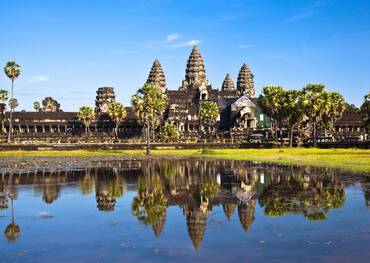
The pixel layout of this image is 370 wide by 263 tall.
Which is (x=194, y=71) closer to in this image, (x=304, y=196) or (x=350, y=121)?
(x=350, y=121)

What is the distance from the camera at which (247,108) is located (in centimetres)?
14338

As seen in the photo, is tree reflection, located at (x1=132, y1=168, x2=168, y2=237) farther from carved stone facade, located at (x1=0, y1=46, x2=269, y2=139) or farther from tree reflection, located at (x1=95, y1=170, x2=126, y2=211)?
carved stone facade, located at (x1=0, y1=46, x2=269, y2=139)

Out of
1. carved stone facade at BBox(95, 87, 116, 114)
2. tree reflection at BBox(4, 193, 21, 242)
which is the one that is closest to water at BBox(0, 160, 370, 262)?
tree reflection at BBox(4, 193, 21, 242)

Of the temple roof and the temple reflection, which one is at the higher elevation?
the temple roof

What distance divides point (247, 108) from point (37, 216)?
122m

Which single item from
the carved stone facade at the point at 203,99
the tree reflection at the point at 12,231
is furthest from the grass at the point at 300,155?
the carved stone facade at the point at 203,99

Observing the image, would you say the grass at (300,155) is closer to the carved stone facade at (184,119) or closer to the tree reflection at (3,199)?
the tree reflection at (3,199)

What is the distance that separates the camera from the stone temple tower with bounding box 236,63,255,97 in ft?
603

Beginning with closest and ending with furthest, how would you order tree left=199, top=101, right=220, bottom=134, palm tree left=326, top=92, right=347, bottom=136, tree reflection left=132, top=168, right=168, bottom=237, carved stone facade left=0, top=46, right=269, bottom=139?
tree reflection left=132, top=168, right=168, bottom=237 → palm tree left=326, top=92, right=347, bottom=136 → tree left=199, top=101, right=220, bottom=134 → carved stone facade left=0, top=46, right=269, bottom=139

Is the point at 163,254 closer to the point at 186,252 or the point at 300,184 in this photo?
the point at 186,252

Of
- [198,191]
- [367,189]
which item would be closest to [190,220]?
[198,191]

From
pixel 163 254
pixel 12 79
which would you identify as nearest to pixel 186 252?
pixel 163 254

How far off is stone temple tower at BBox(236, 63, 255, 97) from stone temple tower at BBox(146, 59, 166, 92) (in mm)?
28157

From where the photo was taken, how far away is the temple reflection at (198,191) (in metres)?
24.0
